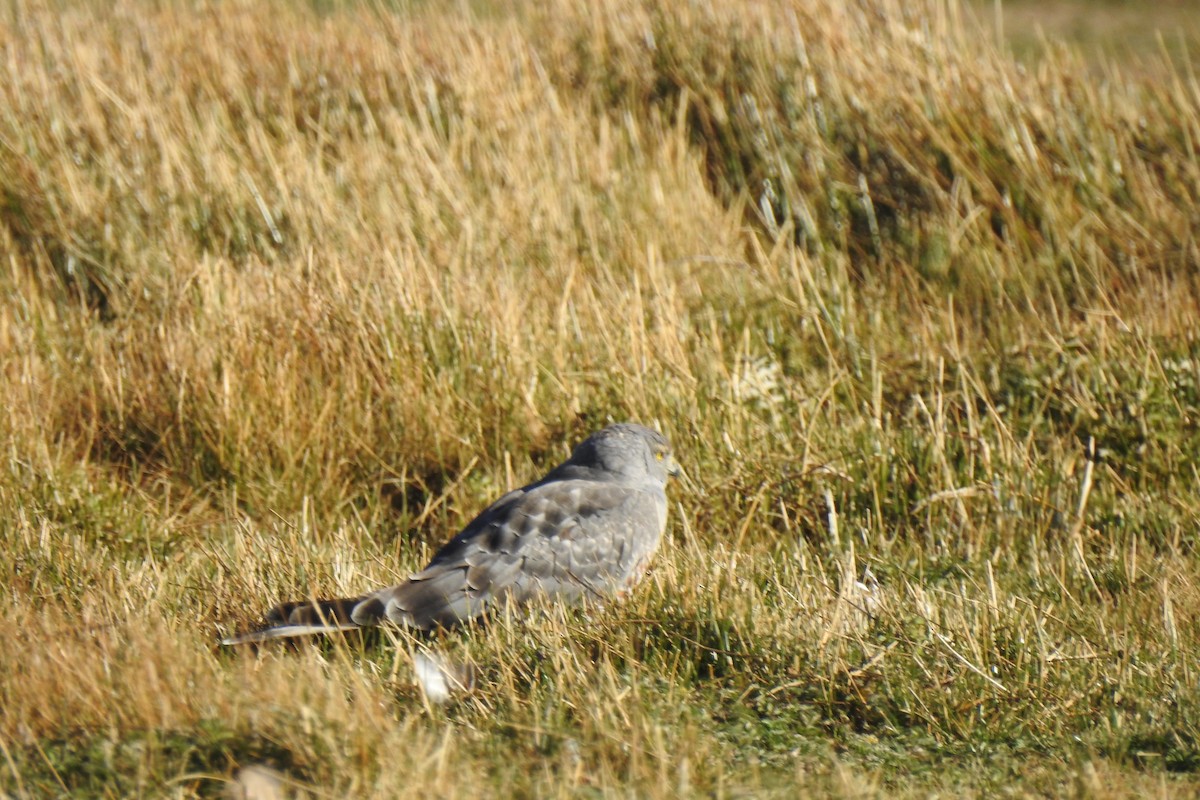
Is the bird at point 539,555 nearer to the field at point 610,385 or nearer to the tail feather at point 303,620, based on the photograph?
the tail feather at point 303,620

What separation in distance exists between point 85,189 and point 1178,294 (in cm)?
528

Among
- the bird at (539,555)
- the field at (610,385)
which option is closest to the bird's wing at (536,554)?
the bird at (539,555)

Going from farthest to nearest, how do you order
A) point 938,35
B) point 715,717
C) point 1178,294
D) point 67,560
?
point 938,35 < point 1178,294 < point 67,560 < point 715,717

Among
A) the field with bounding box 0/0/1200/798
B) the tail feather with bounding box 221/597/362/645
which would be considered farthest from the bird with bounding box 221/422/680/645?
the field with bounding box 0/0/1200/798

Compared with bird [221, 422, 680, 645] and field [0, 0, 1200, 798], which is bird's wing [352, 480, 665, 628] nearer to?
bird [221, 422, 680, 645]

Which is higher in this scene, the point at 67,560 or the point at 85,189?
the point at 85,189

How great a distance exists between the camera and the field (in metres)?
3.20

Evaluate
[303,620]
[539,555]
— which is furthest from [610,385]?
[303,620]

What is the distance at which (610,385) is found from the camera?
5.42 m

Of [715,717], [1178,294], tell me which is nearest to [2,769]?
[715,717]

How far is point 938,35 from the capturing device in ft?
24.2

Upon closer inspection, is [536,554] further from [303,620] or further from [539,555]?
[303,620]

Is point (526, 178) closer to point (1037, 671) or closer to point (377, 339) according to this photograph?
point (377, 339)

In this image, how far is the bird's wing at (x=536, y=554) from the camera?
3.78 metres
